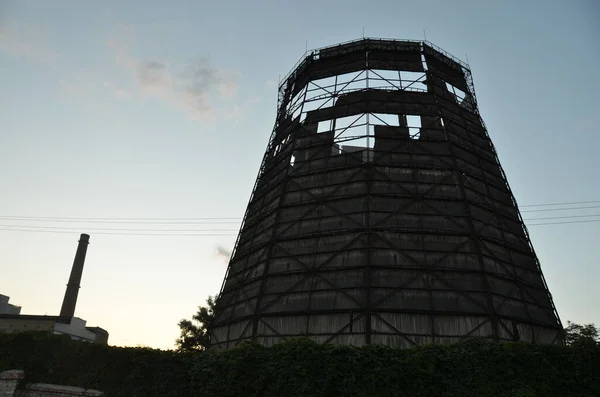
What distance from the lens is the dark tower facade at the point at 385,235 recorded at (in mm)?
18141

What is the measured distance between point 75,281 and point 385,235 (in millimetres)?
34528

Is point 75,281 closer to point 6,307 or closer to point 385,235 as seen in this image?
point 6,307

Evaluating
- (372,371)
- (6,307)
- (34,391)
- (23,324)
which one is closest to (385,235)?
(372,371)

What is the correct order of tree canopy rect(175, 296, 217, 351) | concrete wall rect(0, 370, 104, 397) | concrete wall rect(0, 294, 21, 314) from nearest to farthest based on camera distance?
1. concrete wall rect(0, 370, 104, 397)
2. tree canopy rect(175, 296, 217, 351)
3. concrete wall rect(0, 294, 21, 314)

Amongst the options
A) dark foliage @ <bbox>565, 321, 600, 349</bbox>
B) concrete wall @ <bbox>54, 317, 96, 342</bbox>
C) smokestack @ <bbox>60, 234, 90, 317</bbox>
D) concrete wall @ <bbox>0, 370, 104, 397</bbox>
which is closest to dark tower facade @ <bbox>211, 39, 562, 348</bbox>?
dark foliage @ <bbox>565, 321, 600, 349</bbox>

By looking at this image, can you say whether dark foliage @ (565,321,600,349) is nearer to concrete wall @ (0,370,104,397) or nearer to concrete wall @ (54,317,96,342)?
concrete wall @ (0,370,104,397)

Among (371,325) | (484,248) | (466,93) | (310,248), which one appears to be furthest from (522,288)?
(466,93)

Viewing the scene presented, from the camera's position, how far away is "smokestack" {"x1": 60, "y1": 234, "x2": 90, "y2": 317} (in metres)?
39.3

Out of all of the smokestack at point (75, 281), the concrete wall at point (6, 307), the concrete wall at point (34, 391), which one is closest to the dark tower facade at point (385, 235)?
the concrete wall at point (34, 391)

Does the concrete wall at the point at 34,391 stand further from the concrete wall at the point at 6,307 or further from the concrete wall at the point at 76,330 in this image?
the concrete wall at the point at 6,307

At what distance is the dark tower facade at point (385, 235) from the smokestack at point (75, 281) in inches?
912

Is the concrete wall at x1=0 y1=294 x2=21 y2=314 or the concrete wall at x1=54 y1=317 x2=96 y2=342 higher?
the concrete wall at x1=0 y1=294 x2=21 y2=314

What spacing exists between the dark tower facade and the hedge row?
13.2 ft

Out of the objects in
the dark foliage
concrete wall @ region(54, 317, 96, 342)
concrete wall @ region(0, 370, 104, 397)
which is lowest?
concrete wall @ region(0, 370, 104, 397)
